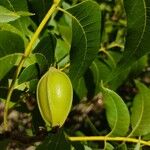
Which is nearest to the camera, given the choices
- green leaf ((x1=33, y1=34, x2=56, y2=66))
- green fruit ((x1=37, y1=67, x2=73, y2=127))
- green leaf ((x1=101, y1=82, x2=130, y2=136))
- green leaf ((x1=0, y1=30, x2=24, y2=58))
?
green fruit ((x1=37, y1=67, x2=73, y2=127))

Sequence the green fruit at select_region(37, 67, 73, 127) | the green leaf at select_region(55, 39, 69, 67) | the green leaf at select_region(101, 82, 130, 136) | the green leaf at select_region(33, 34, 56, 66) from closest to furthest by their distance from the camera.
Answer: the green fruit at select_region(37, 67, 73, 127) < the green leaf at select_region(33, 34, 56, 66) < the green leaf at select_region(101, 82, 130, 136) < the green leaf at select_region(55, 39, 69, 67)

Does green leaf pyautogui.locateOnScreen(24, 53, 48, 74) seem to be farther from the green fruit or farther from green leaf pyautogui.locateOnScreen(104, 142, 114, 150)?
green leaf pyautogui.locateOnScreen(104, 142, 114, 150)

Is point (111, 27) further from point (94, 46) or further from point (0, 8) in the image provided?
point (0, 8)

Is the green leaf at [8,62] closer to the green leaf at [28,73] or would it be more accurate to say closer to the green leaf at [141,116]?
the green leaf at [28,73]

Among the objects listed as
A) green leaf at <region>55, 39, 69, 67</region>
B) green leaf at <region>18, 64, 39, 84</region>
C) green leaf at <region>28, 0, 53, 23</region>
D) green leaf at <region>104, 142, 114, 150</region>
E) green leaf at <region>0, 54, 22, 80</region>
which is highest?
green leaf at <region>28, 0, 53, 23</region>

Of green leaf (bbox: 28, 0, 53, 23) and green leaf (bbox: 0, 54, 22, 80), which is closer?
green leaf (bbox: 0, 54, 22, 80)

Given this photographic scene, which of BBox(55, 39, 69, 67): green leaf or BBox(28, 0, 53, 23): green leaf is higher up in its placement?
BBox(28, 0, 53, 23): green leaf

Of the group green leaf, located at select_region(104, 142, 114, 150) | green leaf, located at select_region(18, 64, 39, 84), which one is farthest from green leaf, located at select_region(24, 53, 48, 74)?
green leaf, located at select_region(104, 142, 114, 150)
